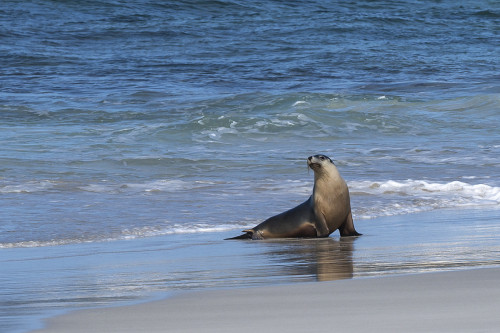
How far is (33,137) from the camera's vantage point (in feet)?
38.5

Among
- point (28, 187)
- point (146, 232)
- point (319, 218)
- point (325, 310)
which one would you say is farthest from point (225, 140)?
point (325, 310)

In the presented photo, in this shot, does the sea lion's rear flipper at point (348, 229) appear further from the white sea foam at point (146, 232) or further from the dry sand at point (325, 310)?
the dry sand at point (325, 310)

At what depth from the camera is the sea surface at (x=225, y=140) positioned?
457 cm

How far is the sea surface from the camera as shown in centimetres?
457

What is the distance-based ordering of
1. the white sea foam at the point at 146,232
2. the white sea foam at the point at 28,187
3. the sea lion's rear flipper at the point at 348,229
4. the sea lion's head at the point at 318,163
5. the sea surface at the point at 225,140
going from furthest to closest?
the white sea foam at the point at 28,187 → the sea lion's head at the point at 318,163 → the sea lion's rear flipper at the point at 348,229 → the white sea foam at the point at 146,232 → the sea surface at the point at 225,140

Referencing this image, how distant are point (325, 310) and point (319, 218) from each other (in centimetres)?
288

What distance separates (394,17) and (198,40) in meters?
6.36

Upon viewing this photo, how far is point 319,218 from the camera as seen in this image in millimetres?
5824

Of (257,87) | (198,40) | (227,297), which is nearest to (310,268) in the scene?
(227,297)

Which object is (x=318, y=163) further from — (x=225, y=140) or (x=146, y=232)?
(x=225, y=140)

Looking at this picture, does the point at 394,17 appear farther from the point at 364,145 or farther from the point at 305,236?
the point at 305,236

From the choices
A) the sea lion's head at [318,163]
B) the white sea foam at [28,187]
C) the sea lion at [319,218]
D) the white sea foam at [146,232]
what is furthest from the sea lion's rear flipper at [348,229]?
the white sea foam at [28,187]

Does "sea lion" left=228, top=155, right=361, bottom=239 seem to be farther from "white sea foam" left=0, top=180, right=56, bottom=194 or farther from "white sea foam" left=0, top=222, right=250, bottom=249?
"white sea foam" left=0, top=180, right=56, bottom=194

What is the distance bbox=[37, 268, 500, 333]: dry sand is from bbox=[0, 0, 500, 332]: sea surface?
0.25 metres
